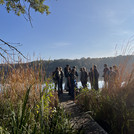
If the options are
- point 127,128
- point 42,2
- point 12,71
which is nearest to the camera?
point 127,128

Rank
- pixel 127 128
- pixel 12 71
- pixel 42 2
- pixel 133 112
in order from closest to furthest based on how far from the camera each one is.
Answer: pixel 127 128
pixel 133 112
pixel 12 71
pixel 42 2

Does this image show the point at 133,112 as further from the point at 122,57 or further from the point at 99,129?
the point at 122,57

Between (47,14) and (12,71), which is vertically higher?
(47,14)

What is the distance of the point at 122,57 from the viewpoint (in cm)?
257

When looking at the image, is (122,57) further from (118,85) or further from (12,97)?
(12,97)

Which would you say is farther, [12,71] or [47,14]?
[47,14]

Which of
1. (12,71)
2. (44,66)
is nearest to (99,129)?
(44,66)

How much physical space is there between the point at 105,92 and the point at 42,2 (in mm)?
4340

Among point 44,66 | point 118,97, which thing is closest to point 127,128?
point 118,97

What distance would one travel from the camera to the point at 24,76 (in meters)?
2.35

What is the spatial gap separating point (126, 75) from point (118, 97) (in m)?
0.51

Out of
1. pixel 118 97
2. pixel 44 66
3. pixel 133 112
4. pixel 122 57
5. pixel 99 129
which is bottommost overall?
pixel 99 129

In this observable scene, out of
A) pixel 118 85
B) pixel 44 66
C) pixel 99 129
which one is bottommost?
pixel 99 129

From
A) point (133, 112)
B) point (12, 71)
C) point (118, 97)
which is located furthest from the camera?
point (12, 71)
